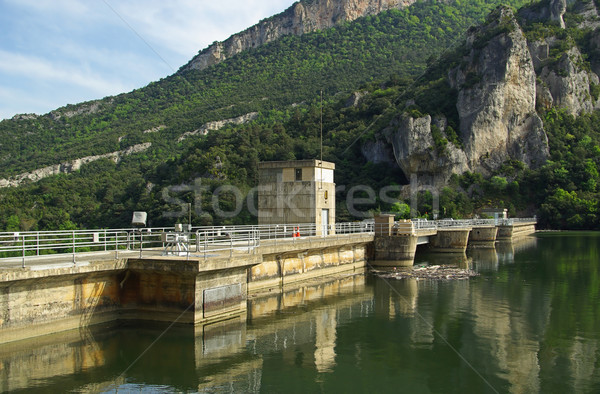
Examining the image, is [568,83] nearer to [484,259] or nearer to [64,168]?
[484,259]

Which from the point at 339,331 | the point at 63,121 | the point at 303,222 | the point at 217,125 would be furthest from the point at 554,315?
the point at 63,121

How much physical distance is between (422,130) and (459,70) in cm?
1854

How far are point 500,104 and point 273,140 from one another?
149 feet

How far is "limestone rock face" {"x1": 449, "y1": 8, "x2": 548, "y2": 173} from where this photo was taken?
98.5m

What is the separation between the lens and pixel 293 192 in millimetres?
33094

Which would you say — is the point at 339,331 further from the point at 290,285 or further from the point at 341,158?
the point at 341,158

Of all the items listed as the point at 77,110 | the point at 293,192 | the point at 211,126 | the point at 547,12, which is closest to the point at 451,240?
the point at 293,192

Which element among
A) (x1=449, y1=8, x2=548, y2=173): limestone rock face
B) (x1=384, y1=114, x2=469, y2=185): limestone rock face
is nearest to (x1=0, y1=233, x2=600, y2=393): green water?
(x1=384, y1=114, x2=469, y2=185): limestone rock face

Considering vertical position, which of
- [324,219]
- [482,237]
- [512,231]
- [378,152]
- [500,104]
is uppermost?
[500,104]

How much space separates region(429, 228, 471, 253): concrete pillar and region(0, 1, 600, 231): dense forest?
3184 centimetres

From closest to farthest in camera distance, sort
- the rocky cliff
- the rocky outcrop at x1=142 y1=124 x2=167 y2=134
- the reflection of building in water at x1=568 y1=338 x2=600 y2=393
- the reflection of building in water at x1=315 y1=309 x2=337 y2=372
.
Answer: the reflection of building in water at x1=568 y1=338 x2=600 y2=393
the reflection of building in water at x1=315 y1=309 x2=337 y2=372
the rocky cliff
the rocky outcrop at x1=142 y1=124 x2=167 y2=134

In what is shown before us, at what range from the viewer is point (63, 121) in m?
177

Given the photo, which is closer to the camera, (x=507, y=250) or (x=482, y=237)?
(x=507, y=250)

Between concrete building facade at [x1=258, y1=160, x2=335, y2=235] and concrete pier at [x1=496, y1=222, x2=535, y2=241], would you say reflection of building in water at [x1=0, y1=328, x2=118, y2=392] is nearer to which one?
concrete building facade at [x1=258, y1=160, x2=335, y2=235]
